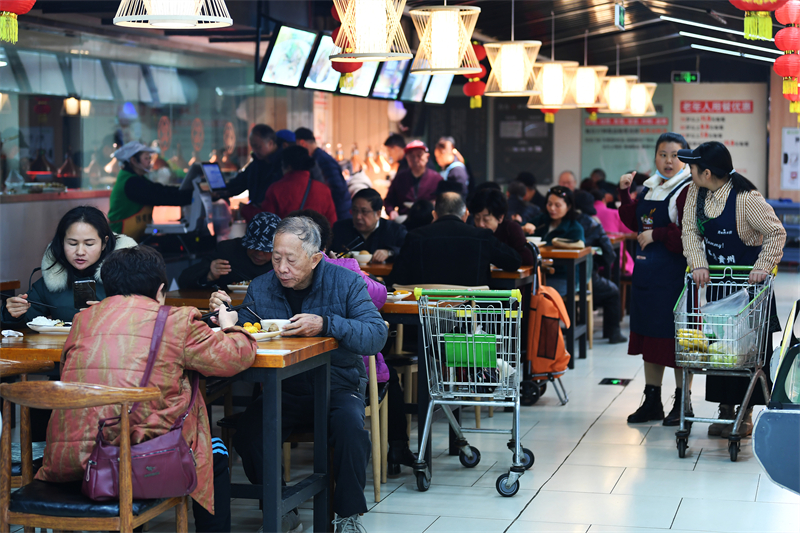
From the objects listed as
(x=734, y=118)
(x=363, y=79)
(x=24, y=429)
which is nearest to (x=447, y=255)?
(x=24, y=429)

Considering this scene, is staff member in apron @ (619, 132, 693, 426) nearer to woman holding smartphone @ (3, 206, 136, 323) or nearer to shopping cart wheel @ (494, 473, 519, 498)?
shopping cart wheel @ (494, 473, 519, 498)

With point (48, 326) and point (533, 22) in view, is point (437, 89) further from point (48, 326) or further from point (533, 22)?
point (48, 326)

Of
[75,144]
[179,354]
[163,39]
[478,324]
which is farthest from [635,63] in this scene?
[179,354]

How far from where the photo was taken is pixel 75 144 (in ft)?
24.2

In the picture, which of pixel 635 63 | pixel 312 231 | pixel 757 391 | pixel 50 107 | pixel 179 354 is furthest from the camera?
pixel 635 63

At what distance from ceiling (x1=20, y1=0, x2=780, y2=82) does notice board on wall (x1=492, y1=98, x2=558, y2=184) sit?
3.81m

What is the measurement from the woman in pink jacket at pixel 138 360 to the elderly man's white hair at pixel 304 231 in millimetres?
651

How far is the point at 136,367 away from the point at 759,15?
345cm

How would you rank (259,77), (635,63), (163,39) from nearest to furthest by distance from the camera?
(259,77) → (163,39) → (635,63)

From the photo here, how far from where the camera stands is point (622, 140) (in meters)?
16.9

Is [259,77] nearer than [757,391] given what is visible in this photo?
No

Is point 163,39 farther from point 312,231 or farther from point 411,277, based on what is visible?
point 312,231

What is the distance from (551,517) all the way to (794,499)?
1211mm

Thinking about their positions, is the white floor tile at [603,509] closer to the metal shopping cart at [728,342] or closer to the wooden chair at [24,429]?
the metal shopping cart at [728,342]
